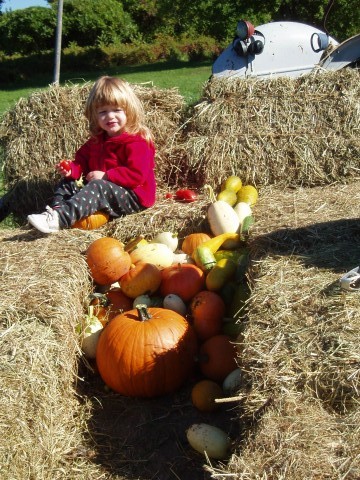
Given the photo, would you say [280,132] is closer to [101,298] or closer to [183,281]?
[183,281]

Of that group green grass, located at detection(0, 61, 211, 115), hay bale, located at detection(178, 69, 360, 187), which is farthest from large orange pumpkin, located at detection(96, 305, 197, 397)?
green grass, located at detection(0, 61, 211, 115)

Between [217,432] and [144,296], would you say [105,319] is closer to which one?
[144,296]

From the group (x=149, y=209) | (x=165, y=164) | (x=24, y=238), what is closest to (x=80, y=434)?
(x=24, y=238)

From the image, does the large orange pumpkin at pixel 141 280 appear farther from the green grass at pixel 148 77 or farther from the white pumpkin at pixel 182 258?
the green grass at pixel 148 77

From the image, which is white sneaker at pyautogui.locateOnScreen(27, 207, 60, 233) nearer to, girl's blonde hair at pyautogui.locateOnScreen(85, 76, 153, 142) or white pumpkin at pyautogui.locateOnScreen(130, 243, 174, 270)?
white pumpkin at pyautogui.locateOnScreen(130, 243, 174, 270)

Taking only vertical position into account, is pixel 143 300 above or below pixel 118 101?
below

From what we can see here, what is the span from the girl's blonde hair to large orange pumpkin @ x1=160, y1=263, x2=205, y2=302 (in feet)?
4.71

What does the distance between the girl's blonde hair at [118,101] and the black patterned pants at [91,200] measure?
1.89 feet

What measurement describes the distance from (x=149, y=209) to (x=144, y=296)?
1.06 m

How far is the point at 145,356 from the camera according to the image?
331 centimetres

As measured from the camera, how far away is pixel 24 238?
432cm

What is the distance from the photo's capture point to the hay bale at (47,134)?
572cm

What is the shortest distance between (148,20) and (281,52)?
113ft

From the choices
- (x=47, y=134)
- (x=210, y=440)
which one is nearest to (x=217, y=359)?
(x=210, y=440)
